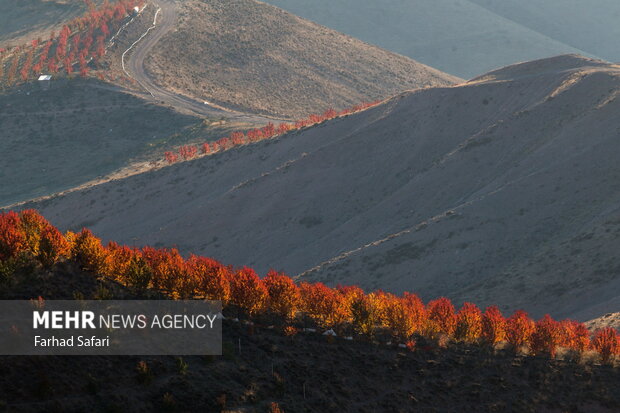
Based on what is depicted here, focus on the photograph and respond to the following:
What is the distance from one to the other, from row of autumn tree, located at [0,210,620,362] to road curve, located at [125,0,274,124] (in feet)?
315

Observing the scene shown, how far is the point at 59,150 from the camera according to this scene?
128250mm

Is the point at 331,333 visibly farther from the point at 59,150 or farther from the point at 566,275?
the point at 59,150

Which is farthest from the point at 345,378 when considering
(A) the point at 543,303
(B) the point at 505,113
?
(B) the point at 505,113

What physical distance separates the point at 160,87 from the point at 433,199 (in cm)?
8710

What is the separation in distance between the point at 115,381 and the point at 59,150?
364 feet

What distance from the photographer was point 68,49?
159 meters

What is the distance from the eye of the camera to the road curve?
445 feet

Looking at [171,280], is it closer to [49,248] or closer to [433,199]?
[49,248]

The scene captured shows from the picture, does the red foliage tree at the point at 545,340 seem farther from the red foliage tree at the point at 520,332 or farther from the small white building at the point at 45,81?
the small white building at the point at 45,81

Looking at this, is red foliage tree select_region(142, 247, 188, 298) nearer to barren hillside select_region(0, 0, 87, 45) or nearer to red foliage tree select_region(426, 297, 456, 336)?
red foliage tree select_region(426, 297, 456, 336)

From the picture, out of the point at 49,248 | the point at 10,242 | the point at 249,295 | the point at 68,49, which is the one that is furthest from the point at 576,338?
the point at 68,49

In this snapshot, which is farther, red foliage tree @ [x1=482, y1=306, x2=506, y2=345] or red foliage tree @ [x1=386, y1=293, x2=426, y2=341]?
red foliage tree @ [x1=482, y1=306, x2=506, y2=345]

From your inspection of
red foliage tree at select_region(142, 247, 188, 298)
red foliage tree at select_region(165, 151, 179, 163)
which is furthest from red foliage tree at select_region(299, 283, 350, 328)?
red foliage tree at select_region(165, 151, 179, 163)

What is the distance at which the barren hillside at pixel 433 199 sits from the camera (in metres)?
59.6
